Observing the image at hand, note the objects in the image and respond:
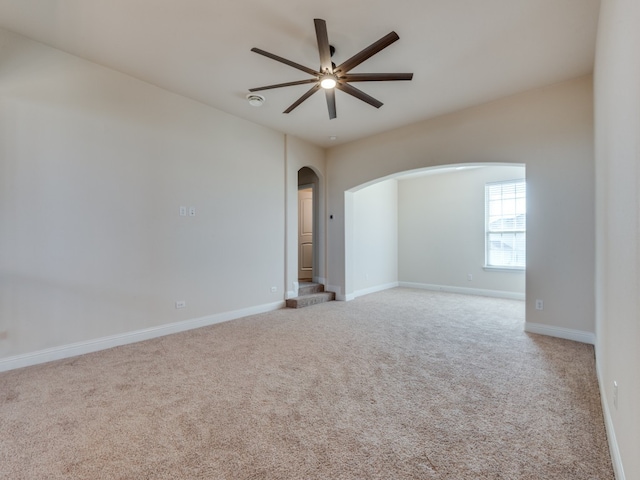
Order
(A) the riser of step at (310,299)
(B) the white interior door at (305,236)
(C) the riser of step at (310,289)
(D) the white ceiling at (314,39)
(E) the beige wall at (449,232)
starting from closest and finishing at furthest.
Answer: (D) the white ceiling at (314,39), (A) the riser of step at (310,299), (C) the riser of step at (310,289), (E) the beige wall at (449,232), (B) the white interior door at (305,236)

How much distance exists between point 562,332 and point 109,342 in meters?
5.09

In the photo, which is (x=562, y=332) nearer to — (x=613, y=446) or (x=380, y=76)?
(x=613, y=446)

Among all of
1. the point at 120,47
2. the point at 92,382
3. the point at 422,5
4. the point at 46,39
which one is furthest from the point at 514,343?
the point at 46,39

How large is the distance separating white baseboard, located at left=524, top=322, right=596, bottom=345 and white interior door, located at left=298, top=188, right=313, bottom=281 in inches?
167

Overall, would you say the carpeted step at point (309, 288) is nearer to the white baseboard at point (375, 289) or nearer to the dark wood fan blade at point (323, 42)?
the white baseboard at point (375, 289)

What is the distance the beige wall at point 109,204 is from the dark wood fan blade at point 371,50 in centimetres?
237

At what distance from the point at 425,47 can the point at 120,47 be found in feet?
9.62

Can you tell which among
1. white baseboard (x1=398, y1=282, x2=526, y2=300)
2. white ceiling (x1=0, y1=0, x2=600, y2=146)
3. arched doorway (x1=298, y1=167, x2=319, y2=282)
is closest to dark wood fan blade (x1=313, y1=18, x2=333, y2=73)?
white ceiling (x1=0, y1=0, x2=600, y2=146)

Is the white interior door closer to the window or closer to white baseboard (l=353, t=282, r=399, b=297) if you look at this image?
white baseboard (l=353, t=282, r=399, b=297)

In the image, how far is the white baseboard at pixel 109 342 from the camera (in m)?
2.62

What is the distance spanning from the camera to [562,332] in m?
3.35

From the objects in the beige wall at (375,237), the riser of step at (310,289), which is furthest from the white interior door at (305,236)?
the beige wall at (375,237)

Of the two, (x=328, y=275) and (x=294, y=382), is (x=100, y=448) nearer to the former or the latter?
(x=294, y=382)

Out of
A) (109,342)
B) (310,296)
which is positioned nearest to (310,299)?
(310,296)
